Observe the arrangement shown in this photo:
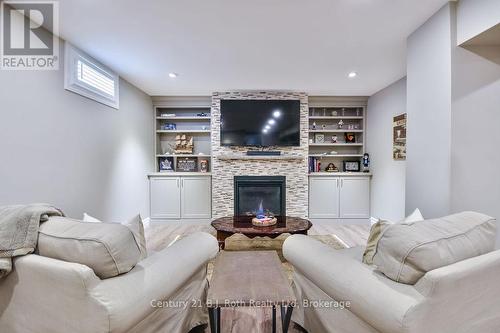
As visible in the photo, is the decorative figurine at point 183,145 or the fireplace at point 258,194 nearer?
the fireplace at point 258,194

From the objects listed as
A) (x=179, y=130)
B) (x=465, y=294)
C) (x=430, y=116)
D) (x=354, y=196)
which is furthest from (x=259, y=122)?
A: (x=465, y=294)

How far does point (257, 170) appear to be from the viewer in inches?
193

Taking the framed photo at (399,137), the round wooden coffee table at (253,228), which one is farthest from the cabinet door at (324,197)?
the round wooden coffee table at (253,228)

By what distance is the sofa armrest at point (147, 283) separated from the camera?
1.00m

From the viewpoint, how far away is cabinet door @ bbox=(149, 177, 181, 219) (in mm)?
4992

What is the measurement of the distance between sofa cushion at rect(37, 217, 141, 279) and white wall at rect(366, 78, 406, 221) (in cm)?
399

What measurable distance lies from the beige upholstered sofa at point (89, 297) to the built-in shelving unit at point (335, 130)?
4223 millimetres

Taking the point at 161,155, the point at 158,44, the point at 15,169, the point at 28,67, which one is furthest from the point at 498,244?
the point at 161,155

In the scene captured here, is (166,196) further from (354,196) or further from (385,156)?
(385,156)

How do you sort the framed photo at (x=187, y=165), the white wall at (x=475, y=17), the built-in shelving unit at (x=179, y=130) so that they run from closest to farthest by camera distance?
the white wall at (x=475, y=17) → the built-in shelving unit at (x=179, y=130) → the framed photo at (x=187, y=165)

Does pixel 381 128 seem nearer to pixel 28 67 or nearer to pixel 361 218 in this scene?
pixel 361 218

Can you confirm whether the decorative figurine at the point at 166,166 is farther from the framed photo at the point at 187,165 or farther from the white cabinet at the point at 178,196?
the white cabinet at the point at 178,196

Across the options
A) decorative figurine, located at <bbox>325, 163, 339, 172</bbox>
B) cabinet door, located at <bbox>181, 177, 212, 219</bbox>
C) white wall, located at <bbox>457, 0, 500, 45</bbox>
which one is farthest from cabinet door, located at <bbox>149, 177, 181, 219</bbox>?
white wall, located at <bbox>457, 0, 500, 45</bbox>

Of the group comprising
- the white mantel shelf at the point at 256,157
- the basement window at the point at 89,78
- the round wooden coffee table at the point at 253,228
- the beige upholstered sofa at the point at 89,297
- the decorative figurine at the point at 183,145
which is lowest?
the round wooden coffee table at the point at 253,228
